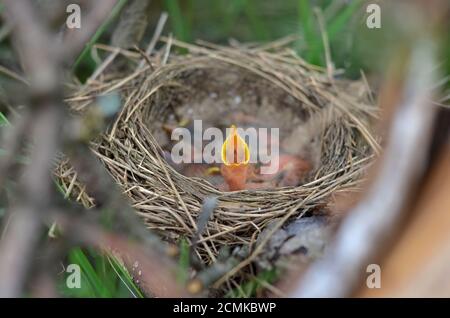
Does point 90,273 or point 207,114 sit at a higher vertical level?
point 207,114

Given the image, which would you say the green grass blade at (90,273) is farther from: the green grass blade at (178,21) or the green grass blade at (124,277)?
the green grass blade at (178,21)

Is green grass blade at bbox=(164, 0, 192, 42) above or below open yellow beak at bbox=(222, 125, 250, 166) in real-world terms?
above

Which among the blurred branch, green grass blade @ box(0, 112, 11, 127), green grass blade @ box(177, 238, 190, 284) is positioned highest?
green grass blade @ box(0, 112, 11, 127)

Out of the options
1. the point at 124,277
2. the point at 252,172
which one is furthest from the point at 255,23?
the point at 124,277

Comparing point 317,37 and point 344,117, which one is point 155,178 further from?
point 317,37

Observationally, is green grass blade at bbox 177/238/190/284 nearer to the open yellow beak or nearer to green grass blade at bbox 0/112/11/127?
the open yellow beak

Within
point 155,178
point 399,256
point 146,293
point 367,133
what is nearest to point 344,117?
point 367,133

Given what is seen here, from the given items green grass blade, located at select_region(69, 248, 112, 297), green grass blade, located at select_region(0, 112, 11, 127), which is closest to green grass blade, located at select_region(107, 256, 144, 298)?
green grass blade, located at select_region(69, 248, 112, 297)

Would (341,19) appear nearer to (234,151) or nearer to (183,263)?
(234,151)
